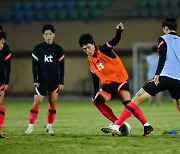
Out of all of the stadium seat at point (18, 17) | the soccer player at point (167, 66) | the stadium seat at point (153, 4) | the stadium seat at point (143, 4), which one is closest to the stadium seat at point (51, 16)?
the stadium seat at point (18, 17)

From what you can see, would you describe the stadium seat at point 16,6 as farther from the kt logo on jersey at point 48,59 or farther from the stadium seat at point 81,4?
the kt logo on jersey at point 48,59

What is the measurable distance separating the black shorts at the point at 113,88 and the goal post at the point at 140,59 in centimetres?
2044

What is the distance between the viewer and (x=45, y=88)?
39.1 feet

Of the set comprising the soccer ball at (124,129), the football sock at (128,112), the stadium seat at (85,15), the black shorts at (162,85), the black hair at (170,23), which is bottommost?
the stadium seat at (85,15)

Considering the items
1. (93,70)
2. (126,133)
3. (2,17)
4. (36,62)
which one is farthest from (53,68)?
(2,17)

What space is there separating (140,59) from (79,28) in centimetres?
410

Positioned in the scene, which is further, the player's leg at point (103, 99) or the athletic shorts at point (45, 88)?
the athletic shorts at point (45, 88)

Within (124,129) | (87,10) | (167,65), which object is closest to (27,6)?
(87,10)

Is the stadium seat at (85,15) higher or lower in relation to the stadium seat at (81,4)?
lower

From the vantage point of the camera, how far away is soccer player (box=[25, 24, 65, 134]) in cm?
1191

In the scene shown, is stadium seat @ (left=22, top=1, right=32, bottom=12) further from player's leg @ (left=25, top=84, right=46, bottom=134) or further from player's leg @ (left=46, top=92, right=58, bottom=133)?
player's leg @ (left=25, top=84, right=46, bottom=134)

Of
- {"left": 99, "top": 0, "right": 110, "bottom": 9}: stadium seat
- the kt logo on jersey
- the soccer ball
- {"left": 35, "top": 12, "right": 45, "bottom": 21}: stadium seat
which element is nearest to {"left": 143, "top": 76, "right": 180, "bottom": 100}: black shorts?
the soccer ball

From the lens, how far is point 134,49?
33000 mm

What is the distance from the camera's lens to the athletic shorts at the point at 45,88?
11906 mm
